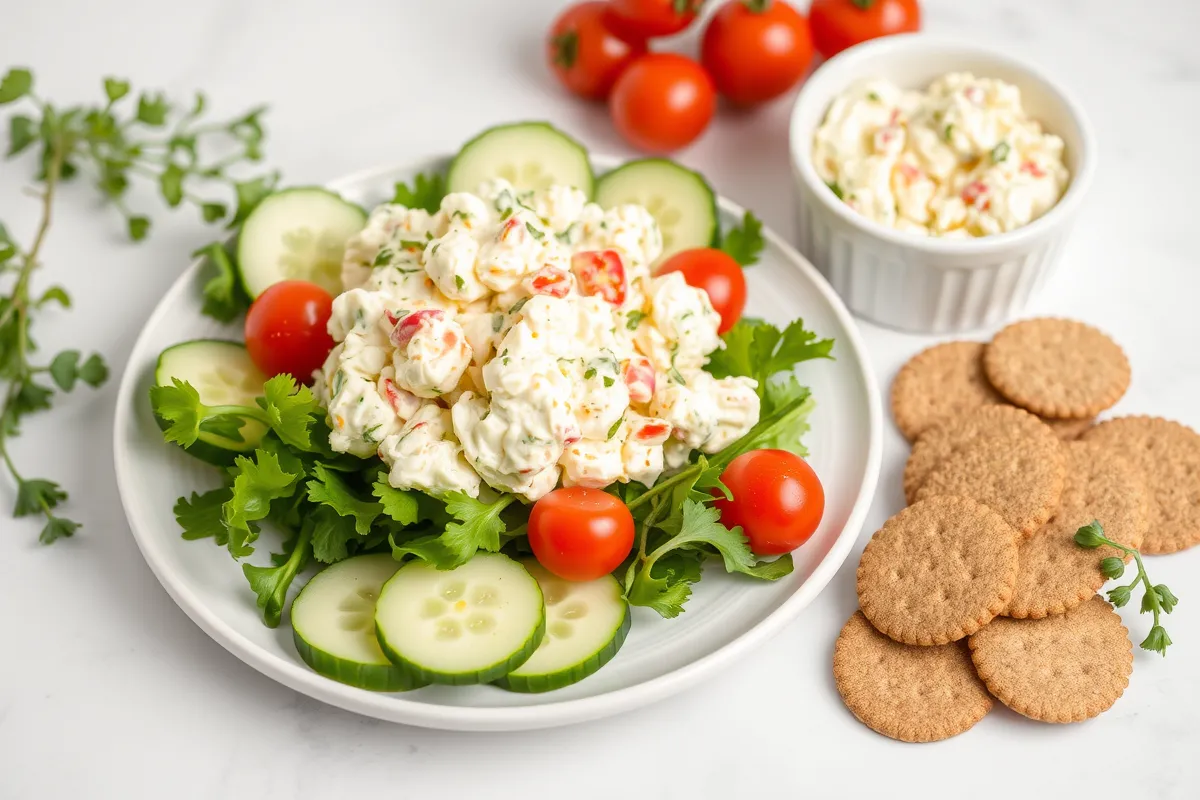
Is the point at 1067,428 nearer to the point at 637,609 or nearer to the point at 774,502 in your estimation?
the point at 774,502

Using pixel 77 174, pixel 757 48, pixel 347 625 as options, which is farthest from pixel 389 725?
pixel 757 48

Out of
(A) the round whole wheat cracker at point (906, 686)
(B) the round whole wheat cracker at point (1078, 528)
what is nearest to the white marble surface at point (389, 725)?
(A) the round whole wheat cracker at point (906, 686)

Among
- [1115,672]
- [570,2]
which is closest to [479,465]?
[1115,672]

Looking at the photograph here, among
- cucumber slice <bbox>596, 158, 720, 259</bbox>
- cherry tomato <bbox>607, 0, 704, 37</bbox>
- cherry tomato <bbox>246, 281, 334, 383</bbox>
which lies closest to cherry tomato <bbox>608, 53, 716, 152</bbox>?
cherry tomato <bbox>607, 0, 704, 37</bbox>

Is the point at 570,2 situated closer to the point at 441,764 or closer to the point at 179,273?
the point at 179,273

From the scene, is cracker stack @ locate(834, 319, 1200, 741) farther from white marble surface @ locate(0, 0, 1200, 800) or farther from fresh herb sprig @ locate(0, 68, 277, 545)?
fresh herb sprig @ locate(0, 68, 277, 545)

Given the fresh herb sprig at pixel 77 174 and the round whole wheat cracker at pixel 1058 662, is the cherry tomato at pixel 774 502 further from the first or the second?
the fresh herb sprig at pixel 77 174
